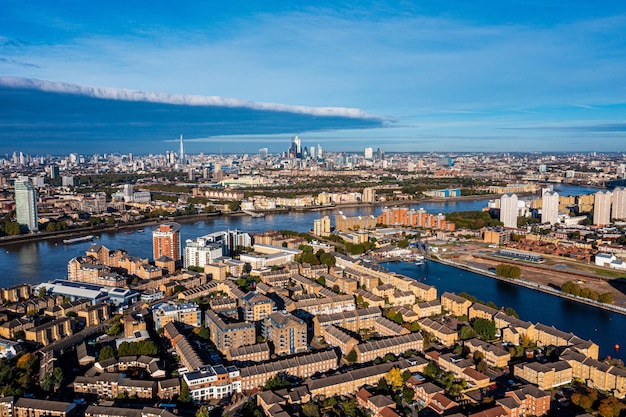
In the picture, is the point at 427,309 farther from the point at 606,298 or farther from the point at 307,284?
the point at 606,298

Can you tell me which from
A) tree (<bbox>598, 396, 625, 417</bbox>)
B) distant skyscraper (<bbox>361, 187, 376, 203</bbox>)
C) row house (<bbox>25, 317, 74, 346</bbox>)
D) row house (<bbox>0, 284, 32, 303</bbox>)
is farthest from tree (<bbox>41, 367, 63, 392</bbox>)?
distant skyscraper (<bbox>361, 187, 376, 203</bbox>)

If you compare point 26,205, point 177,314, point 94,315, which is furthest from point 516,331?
point 26,205

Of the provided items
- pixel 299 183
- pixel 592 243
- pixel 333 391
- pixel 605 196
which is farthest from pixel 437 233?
pixel 299 183

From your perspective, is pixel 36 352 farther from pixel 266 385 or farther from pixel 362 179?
pixel 362 179

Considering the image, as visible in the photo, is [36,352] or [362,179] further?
[362,179]

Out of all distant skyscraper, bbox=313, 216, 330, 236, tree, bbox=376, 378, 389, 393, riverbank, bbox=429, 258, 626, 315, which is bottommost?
riverbank, bbox=429, 258, 626, 315

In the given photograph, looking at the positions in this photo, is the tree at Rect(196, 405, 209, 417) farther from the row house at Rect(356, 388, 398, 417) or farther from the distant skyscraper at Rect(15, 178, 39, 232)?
the distant skyscraper at Rect(15, 178, 39, 232)

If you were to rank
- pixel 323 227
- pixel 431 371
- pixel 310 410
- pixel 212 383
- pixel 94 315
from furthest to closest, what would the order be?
1. pixel 323 227
2. pixel 94 315
3. pixel 431 371
4. pixel 212 383
5. pixel 310 410
